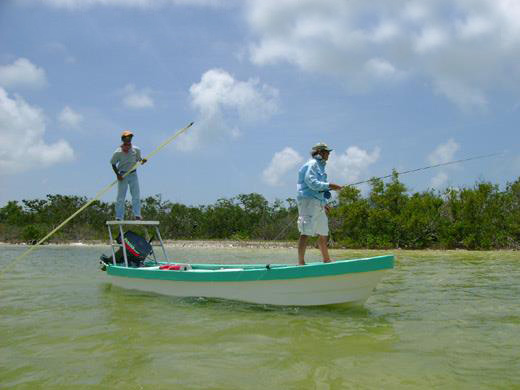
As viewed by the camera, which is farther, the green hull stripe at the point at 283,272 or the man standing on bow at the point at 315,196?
the man standing on bow at the point at 315,196

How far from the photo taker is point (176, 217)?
5059cm

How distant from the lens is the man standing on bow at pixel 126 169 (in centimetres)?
941

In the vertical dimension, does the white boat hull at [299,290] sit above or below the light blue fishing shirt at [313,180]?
below

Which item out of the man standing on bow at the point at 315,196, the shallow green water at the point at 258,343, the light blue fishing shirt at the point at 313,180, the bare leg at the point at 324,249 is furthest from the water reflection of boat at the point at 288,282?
the light blue fishing shirt at the point at 313,180

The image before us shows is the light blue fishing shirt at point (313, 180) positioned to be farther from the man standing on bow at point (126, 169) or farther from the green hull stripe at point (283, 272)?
the man standing on bow at point (126, 169)

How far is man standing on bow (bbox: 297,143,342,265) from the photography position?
7.00 m

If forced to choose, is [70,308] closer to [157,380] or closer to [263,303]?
[263,303]

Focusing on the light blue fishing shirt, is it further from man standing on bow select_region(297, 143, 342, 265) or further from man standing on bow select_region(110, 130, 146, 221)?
man standing on bow select_region(110, 130, 146, 221)

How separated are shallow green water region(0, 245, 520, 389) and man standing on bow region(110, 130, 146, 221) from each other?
7.34 ft

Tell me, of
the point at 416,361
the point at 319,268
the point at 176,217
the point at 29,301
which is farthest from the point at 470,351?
the point at 176,217

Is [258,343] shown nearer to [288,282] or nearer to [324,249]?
[288,282]

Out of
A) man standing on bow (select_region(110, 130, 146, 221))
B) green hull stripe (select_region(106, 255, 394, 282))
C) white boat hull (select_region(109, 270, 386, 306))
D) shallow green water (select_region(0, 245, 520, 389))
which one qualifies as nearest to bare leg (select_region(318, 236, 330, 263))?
green hull stripe (select_region(106, 255, 394, 282))

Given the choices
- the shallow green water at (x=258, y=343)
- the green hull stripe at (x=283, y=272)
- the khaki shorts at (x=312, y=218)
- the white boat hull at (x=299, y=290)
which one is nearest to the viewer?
the shallow green water at (x=258, y=343)

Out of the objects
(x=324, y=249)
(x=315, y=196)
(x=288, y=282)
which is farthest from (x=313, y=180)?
(x=288, y=282)
